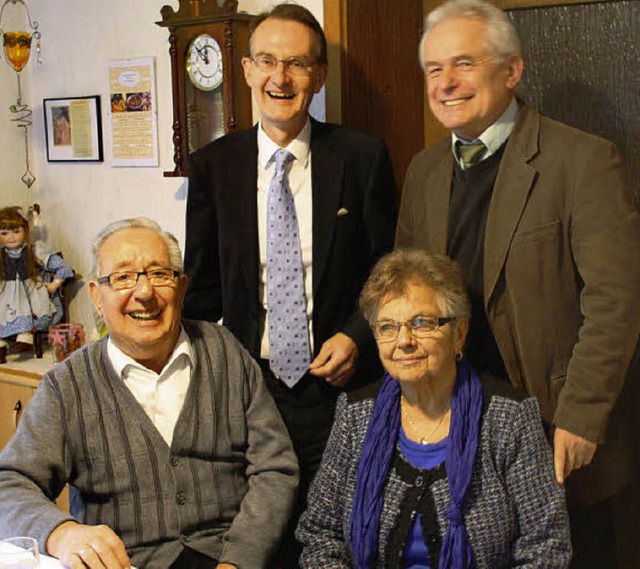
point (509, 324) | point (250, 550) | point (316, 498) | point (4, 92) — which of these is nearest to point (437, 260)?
point (509, 324)

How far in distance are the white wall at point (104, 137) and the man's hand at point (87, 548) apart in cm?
165

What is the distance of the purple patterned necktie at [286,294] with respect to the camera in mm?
2373

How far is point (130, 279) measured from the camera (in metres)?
2.07

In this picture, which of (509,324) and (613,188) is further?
(509,324)

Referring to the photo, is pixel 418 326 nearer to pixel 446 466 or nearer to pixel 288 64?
pixel 446 466

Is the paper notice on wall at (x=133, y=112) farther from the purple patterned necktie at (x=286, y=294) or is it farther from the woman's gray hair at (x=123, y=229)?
the woman's gray hair at (x=123, y=229)

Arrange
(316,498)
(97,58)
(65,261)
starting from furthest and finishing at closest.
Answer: (65,261) < (97,58) < (316,498)

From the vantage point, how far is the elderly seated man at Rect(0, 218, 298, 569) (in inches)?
79.3

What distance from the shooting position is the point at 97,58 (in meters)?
3.52

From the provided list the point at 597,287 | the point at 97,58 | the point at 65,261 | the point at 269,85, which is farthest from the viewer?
the point at 65,261

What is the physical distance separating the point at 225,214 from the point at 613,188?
3.17 ft

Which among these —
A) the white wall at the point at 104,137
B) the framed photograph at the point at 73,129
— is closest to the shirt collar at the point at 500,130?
the white wall at the point at 104,137

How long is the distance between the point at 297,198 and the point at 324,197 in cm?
7

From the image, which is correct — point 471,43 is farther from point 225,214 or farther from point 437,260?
point 225,214
